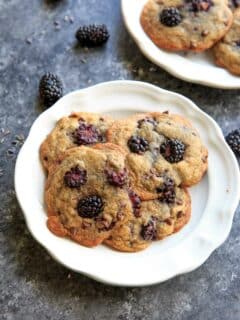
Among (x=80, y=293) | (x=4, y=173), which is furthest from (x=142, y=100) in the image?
(x=80, y=293)

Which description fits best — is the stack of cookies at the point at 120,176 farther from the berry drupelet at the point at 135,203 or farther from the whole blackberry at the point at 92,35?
the whole blackberry at the point at 92,35

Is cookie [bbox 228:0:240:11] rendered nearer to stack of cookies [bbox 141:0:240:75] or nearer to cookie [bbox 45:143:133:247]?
stack of cookies [bbox 141:0:240:75]

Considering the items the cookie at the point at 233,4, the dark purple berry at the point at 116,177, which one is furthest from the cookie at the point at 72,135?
the cookie at the point at 233,4

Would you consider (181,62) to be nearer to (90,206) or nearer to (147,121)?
(147,121)

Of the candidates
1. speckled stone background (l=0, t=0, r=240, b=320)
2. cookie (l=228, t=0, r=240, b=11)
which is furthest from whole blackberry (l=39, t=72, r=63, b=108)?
cookie (l=228, t=0, r=240, b=11)

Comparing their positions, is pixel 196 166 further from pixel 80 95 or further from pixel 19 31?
pixel 19 31
